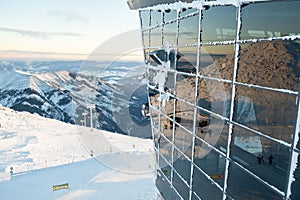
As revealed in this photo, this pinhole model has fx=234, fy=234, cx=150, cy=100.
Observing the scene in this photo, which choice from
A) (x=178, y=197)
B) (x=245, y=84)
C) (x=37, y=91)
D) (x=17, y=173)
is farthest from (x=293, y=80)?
(x=37, y=91)

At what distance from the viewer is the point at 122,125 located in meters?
52.7

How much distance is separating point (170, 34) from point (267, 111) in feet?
13.1

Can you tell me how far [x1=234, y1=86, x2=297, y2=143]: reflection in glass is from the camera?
6.26 m

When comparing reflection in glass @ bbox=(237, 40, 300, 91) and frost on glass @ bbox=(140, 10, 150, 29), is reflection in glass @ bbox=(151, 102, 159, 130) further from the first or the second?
reflection in glass @ bbox=(237, 40, 300, 91)

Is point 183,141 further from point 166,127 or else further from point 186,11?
point 186,11

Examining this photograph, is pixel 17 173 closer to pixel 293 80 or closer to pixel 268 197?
pixel 268 197

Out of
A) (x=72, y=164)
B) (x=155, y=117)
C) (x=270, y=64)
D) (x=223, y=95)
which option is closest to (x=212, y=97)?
(x=223, y=95)

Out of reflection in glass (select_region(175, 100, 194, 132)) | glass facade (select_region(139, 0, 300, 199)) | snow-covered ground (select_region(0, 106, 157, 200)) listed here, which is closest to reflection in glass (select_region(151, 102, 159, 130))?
glass facade (select_region(139, 0, 300, 199))

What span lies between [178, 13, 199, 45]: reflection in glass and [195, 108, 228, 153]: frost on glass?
2.04 m

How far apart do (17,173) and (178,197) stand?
14227mm

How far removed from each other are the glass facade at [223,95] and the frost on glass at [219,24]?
0.08 ft

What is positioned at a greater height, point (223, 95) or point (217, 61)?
point (217, 61)

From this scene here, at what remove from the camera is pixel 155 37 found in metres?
8.70

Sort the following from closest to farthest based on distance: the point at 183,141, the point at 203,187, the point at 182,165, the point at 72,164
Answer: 1. the point at 203,187
2. the point at 183,141
3. the point at 182,165
4. the point at 72,164
